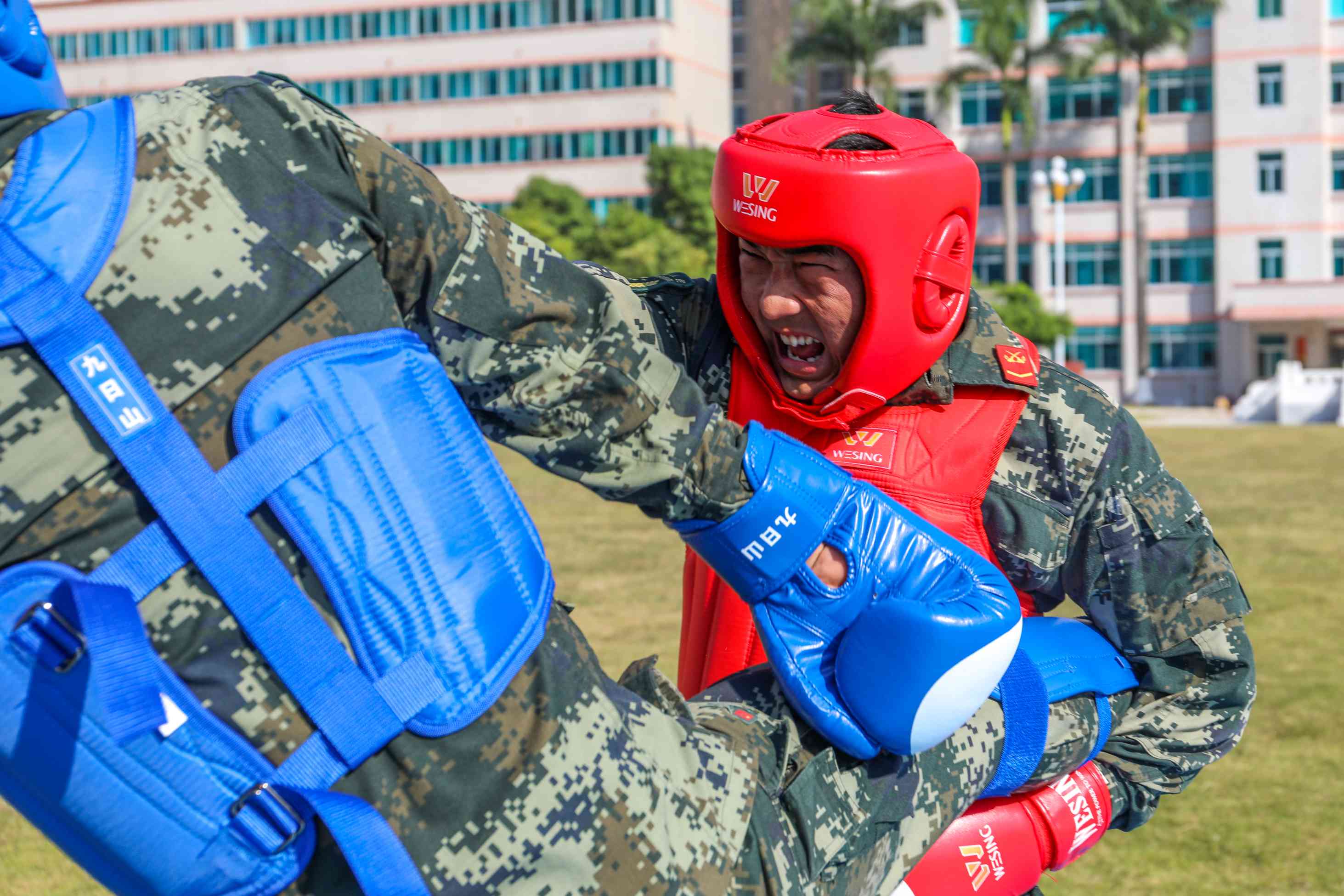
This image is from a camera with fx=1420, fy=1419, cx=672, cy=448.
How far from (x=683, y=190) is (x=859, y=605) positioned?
46814mm

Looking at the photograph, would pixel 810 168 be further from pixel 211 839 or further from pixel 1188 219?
pixel 1188 219

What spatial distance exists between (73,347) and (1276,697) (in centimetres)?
718

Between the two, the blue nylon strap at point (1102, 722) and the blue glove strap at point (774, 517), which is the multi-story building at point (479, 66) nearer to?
the blue nylon strap at point (1102, 722)

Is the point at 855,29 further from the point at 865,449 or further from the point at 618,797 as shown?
the point at 618,797

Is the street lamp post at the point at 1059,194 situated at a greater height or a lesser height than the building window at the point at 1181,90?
lesser

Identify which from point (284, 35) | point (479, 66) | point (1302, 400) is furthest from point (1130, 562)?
point (284, 35)

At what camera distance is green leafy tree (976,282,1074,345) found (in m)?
40.7

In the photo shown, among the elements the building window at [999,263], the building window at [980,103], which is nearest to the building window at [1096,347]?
the building window at [999,263]

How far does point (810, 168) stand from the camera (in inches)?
116

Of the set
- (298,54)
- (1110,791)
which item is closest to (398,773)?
(1110,791)

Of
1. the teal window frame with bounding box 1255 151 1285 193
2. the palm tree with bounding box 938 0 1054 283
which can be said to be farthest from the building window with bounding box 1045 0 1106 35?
the teal window frame with bounding box 1255 151 1285 193

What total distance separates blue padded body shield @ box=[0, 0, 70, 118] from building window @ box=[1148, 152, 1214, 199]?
51.9 m

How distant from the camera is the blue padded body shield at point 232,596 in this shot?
4.82 feet

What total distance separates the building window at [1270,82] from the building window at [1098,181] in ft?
16.6
